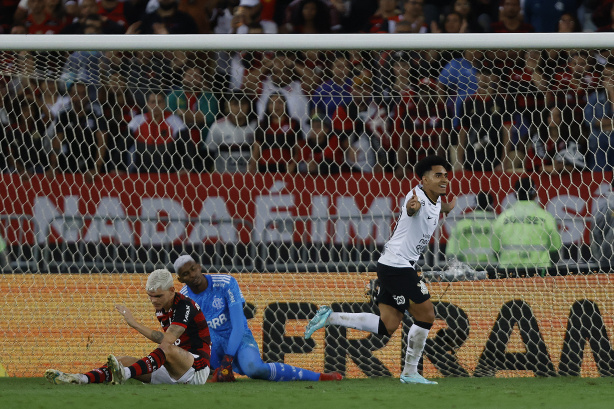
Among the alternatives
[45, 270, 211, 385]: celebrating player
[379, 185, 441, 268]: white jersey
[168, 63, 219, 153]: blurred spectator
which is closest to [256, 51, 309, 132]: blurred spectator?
[168, 63, 219, 153]: blurred spectator

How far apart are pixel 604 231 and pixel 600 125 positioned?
0.83 metres

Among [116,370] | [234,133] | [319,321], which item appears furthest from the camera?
[234,133]

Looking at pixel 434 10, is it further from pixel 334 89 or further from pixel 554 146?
pixel 554 146

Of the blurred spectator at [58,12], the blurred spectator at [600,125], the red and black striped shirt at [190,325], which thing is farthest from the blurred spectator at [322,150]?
the blurred spectator at [58,12]

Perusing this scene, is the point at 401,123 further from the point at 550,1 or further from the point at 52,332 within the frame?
the point at 52,332

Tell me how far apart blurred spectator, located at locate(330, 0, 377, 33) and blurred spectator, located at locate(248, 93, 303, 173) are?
2.12 m

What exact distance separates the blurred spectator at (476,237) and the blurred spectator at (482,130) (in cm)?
32

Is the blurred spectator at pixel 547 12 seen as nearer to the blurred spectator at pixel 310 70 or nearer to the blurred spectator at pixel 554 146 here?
the blurred spectator at pixel 554 146

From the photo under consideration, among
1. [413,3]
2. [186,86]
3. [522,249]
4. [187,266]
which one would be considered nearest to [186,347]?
[187,266]

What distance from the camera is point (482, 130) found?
7020 millimetres

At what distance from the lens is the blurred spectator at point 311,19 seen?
29.4 ft

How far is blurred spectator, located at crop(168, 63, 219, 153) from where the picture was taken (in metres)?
7.12

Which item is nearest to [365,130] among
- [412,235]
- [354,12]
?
[412,235]

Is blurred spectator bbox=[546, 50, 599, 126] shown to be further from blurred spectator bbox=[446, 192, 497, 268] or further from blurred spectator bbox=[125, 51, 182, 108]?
blurred spectator bbox=[125, 51, 182, 108]
